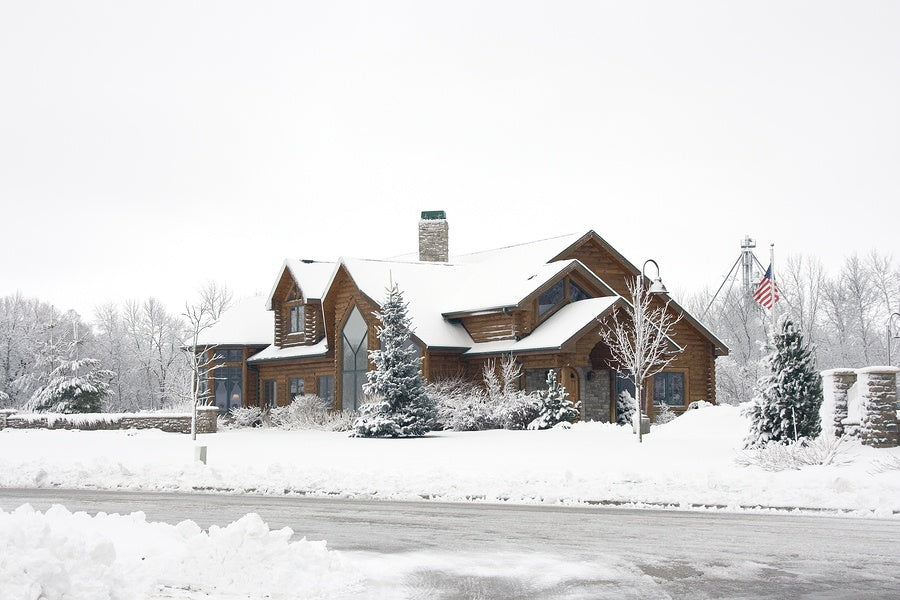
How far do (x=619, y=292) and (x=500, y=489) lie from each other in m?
26.0

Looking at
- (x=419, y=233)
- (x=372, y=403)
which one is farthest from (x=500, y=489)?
(x=419, y=233)

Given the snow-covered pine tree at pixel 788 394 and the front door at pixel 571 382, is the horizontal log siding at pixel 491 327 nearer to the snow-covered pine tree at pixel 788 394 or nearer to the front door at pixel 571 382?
the front door at pixel 571 382

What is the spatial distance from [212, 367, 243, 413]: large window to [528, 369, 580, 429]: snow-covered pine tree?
61.6ft

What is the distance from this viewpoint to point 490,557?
1091 cm

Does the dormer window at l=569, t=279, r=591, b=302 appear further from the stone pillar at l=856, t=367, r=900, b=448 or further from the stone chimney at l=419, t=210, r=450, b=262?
the stone pillar at l=856, t=367, r=900, b=448

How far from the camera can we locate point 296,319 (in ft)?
152

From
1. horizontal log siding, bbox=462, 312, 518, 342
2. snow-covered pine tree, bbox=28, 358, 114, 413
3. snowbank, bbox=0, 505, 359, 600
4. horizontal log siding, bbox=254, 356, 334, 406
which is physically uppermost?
horizontal log siding, bbox=462, 312, 518, 342

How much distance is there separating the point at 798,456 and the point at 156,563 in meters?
14.9

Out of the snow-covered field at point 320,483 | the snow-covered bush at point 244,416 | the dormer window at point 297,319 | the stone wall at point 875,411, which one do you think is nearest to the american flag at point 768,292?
the snow-covered field at point 320,483

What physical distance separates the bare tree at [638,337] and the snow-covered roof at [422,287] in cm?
626

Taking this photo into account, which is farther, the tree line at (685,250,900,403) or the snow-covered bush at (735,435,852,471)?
the tree line at (685,250,900,403)

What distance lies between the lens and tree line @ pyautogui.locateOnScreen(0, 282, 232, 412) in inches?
2596

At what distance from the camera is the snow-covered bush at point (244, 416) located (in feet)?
146

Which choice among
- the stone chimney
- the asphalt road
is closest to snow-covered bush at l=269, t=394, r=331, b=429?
the stone chimney
